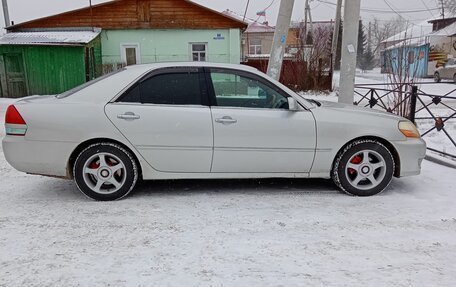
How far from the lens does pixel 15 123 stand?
4.10m

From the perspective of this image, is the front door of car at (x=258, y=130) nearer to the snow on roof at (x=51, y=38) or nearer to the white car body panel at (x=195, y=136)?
the white car body panel at (x=195, y=136)

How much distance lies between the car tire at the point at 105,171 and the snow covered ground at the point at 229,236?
0.14 meters

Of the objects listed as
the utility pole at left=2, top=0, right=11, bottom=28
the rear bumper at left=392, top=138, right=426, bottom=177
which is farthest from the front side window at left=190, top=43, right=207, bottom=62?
the rear bumper at left=392, top=138, right=426, bottom=177

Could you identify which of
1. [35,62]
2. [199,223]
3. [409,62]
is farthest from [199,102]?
[35,62]

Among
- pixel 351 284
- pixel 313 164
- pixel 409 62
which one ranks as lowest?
pixel 351 284

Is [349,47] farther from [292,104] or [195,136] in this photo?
[195,136]

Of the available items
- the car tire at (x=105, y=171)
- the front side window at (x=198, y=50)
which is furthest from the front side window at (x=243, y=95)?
the front side window at (x=198, y=50)

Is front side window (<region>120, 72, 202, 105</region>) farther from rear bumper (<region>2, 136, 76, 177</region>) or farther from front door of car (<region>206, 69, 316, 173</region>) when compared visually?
rear bumper (<region>2, 136, 76, 177</region>)

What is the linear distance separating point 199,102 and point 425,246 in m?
2.53

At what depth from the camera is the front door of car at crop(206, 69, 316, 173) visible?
13.8ft

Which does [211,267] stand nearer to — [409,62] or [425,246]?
[425,246]

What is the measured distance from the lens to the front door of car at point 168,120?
4133 millimetres

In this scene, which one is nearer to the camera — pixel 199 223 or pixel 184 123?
pixel 199 223

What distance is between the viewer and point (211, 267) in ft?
9.32
